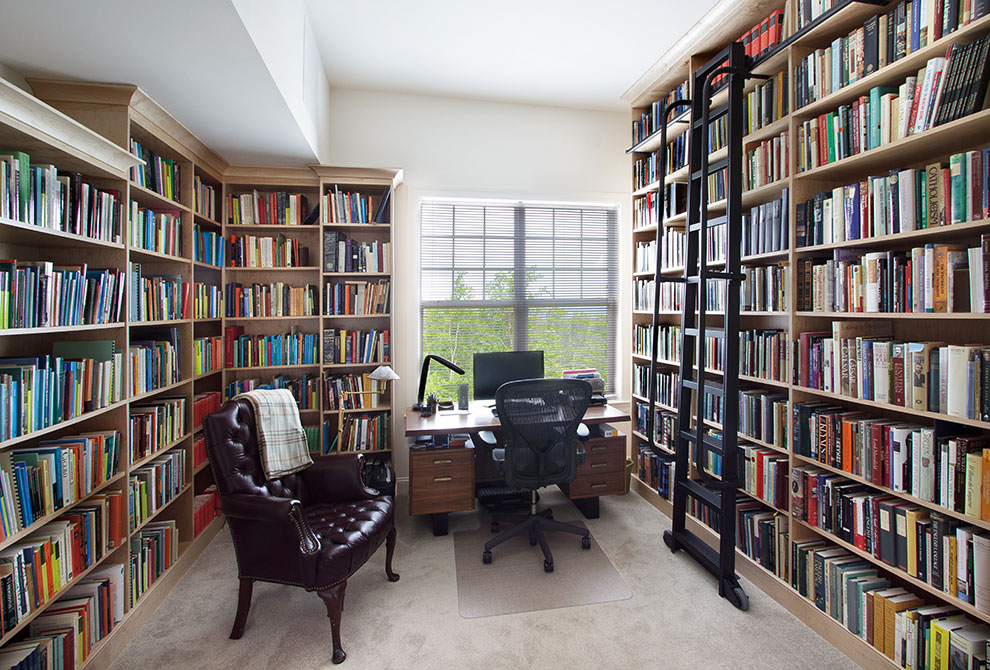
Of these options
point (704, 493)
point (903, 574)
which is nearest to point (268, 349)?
point (704, 493)

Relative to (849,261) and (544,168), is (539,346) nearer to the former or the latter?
(544,168)

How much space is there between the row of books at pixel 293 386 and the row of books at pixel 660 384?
2.43 meters

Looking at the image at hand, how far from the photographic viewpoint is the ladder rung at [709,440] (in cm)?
242

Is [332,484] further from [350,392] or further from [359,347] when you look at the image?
[359,347]

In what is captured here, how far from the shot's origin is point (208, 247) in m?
3.16

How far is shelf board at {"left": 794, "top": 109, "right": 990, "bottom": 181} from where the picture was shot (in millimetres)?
1563

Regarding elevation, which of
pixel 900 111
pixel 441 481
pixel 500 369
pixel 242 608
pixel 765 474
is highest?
pixel 900 111

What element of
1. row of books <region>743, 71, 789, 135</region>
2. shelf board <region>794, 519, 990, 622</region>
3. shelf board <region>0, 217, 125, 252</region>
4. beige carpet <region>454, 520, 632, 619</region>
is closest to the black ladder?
row of books <region>743, 71, 789, 135</region>

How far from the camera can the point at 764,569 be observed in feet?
7.94

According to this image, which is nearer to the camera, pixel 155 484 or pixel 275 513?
pixel 275 513

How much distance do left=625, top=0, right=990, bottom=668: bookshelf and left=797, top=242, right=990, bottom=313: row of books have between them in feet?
0.07

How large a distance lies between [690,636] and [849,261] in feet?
5.88

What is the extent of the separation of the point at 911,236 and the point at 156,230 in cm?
350

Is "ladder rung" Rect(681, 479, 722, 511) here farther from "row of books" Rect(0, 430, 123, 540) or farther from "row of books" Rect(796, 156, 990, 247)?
"row of books" Rect(0, 430, 123, 540)
